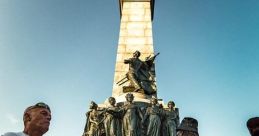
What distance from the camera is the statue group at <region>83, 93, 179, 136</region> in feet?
29.7

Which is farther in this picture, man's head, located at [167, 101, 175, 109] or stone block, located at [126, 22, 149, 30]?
stone block, located at [126, 22, 149, 30]

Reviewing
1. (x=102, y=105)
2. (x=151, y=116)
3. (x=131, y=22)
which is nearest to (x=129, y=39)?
(x=131, y=22)

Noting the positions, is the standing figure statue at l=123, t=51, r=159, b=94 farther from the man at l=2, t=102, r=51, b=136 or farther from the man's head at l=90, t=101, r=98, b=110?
the man at l=2, t=102, r=51, b=136

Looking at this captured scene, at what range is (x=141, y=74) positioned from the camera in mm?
11430

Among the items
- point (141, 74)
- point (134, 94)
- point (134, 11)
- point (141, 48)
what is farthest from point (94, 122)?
point (134, 11)

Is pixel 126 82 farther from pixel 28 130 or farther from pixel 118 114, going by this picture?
pixel 28 130

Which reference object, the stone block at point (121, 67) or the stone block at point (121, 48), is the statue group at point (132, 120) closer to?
the stone block at point (121, 67)

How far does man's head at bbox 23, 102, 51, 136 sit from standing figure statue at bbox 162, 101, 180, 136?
666 cm

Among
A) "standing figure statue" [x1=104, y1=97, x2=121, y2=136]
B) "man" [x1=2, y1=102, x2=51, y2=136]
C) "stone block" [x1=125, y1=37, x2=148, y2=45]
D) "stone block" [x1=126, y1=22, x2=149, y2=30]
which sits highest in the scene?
"stone block" [x1=126, y1=22, x2=149, y2=30]

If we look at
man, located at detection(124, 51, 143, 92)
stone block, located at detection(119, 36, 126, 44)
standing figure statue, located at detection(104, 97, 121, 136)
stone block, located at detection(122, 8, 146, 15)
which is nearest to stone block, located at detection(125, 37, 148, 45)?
stone block, located at detection(119, 36, 126, 44)

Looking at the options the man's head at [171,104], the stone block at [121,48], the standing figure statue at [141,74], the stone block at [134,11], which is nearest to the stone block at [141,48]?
the stone block at [121,48]

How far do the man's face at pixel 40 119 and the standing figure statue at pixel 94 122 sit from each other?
21.4 feet

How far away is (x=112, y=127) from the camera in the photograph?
9.11 meters

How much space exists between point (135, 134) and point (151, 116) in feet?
2.51
